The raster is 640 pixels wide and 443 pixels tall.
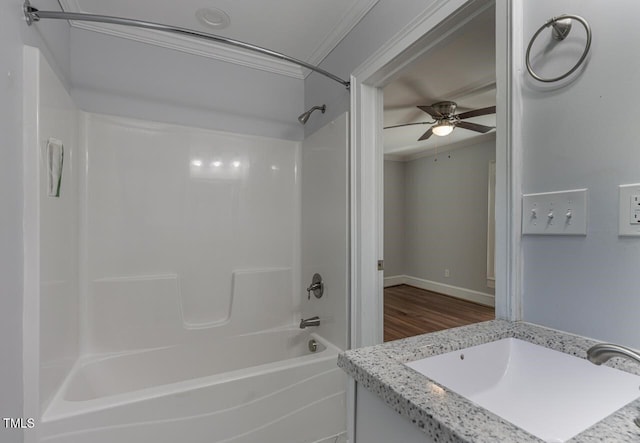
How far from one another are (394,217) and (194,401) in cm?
475

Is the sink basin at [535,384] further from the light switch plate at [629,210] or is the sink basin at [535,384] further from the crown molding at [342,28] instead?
the crown molding at [342,28]

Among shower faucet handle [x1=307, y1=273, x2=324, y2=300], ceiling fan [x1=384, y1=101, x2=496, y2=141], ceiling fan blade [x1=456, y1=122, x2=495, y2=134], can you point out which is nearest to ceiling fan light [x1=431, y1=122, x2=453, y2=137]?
ceiling fan [x1=384, y1=101, x2=496, y2=141]

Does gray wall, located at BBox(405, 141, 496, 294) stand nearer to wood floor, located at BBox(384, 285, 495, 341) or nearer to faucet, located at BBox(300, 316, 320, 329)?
wood floor, located at BBox(384, 285, 495, 341)

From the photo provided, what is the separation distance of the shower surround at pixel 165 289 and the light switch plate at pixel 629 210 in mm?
1364

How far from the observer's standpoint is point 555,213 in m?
0.80

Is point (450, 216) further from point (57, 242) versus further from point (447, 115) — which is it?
point (57, 242)

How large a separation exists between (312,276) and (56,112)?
1.68 m

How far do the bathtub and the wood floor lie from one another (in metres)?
1.67

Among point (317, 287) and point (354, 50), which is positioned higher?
point (354, 50)

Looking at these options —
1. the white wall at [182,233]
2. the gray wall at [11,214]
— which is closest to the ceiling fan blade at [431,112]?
the white wall at [182,233]

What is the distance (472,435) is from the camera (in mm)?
426

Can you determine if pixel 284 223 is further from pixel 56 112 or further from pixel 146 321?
pixel 56 112

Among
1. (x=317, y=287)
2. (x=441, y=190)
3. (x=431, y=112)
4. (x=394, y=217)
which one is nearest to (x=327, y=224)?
(x=317, y=287)

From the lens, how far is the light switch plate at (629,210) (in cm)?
66
